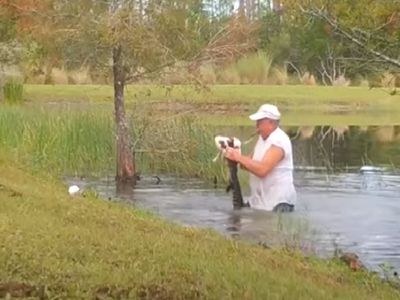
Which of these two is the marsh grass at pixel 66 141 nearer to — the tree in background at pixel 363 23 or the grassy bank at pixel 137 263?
the grassy bank at pixel 137 263

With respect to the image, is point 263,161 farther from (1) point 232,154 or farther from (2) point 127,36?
(2) point 127,36

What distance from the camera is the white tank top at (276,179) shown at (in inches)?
512

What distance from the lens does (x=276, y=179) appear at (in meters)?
13.1

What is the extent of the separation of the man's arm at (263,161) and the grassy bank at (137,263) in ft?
9.61

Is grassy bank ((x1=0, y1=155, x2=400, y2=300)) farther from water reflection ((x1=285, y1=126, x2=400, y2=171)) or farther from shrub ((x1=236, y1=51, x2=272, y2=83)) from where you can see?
shrub ((x1=236, y1=51, x2=272, y2=83))

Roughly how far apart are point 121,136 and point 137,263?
372 inches

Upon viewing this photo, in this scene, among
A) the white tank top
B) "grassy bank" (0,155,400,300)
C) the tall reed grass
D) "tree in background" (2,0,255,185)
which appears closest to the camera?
"grassy bank" (0,155,400,300)

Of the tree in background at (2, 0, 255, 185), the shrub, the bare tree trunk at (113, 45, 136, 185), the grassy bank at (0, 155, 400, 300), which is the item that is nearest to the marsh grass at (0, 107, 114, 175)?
the bare tree trunk at (113, 45, 136, 185)

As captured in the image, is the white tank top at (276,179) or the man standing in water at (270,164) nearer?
the man standing in water at (270,164)

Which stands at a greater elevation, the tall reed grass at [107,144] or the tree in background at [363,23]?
the tree in background at [363,23]

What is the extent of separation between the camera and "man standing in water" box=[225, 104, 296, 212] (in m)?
12.9

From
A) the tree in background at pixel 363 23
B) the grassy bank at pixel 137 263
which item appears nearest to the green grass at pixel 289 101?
the tree in background at pixel 363 23

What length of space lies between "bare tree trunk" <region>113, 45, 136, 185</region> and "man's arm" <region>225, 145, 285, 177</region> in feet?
12.9

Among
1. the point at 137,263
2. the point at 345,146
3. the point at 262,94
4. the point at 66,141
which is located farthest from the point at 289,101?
the point at 137,263
